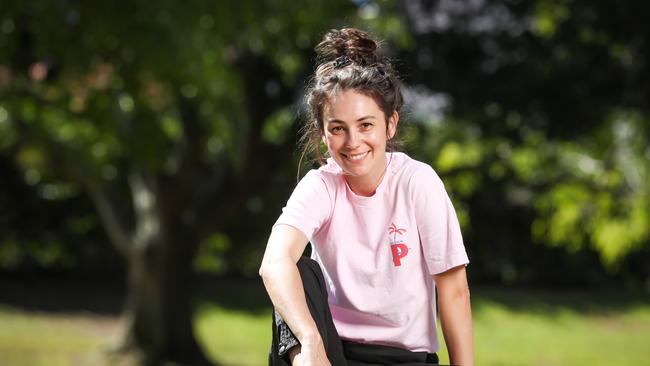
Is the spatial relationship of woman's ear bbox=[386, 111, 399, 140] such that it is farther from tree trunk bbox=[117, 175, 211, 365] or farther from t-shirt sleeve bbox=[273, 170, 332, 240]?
tree trunk bbox=[117, 175, 211, 365]

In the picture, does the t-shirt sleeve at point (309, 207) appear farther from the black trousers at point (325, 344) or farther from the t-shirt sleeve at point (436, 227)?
the t-shirt sleeve at point (436, 227)

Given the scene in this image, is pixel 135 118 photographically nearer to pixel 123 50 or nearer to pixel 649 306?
pixel 123 50

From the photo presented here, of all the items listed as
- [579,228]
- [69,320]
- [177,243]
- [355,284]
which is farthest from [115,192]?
[355,284]

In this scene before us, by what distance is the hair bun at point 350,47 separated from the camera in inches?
93.7

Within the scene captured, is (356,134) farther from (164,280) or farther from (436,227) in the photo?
(164,280)

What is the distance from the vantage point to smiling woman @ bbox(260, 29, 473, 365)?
2.30 meters

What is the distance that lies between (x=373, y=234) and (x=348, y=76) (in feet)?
1.33

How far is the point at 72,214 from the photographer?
15.7 m

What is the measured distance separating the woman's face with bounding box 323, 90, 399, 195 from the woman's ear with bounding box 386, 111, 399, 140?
40 mm

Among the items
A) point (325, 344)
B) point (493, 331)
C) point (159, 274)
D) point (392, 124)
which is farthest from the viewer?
point (493, 331)

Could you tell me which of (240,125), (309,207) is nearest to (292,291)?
(309,207)

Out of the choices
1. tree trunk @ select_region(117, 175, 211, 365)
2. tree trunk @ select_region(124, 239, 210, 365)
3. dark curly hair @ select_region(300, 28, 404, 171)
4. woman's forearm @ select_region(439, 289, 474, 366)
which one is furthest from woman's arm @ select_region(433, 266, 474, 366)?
tree trunk @ select_region(124, 239, 210, 365)

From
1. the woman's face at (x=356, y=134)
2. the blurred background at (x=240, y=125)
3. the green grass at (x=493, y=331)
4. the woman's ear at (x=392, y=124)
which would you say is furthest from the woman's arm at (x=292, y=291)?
the green grass at (x=493, y=331)

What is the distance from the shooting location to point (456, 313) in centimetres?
232
